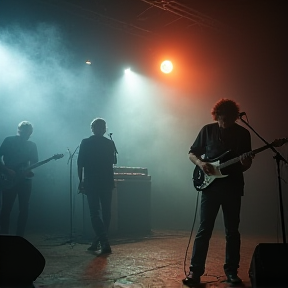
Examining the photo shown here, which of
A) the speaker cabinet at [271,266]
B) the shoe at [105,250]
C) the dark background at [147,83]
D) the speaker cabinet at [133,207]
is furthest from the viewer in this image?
→ the dark background at [147,83]

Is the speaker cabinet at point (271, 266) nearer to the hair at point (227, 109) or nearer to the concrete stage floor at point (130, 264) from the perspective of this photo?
the concrete stage floor at point (130, 264)

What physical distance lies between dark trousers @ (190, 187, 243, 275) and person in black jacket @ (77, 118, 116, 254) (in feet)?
6.31

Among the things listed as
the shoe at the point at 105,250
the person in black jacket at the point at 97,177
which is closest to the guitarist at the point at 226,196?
the shoe at the point at 105,250

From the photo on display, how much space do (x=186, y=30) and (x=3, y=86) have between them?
4764mm

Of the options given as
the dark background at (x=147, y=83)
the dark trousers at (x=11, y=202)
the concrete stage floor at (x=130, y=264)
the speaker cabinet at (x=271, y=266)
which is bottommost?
the concrete stage floor at (x=130, y=264)

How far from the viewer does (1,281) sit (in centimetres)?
256

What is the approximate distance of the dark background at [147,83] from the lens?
320 inches

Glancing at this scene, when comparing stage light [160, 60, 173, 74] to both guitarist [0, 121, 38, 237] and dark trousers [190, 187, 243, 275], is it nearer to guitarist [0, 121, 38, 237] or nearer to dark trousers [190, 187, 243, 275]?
guitarist [0, 121, 38, 237]

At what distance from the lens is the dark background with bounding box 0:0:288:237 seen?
26.6ft

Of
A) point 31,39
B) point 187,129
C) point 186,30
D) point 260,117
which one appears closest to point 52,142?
point 31,39

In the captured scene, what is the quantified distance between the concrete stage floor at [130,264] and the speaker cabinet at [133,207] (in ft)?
1.72

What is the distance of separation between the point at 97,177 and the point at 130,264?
4.50ft

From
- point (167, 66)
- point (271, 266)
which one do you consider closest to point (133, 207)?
point (167, 66)

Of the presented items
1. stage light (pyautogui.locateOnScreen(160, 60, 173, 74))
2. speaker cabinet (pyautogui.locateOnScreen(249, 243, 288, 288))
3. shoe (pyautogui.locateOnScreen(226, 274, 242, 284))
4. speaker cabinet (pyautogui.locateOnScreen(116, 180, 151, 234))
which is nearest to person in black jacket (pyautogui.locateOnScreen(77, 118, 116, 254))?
speaker cabinet (pyautogui.locateOnScreen(116, 180, 151, 234))
